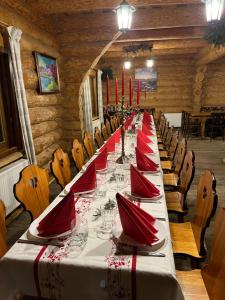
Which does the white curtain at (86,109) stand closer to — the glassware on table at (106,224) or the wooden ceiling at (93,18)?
the wooden ceiling at (93,18)

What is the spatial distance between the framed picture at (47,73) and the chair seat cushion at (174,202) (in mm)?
2849

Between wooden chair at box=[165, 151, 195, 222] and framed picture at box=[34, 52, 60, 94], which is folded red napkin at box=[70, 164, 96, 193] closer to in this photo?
wooden chair at box=[165, 151, 195, 222]

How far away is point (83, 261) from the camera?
3.79 feet

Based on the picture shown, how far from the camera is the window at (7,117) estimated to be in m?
3.40

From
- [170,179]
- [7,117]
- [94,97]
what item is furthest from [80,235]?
[94,97]

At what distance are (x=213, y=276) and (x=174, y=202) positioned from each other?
1144 millimetres

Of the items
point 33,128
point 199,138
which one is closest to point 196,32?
point 199,138

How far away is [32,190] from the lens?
2033 millimetres

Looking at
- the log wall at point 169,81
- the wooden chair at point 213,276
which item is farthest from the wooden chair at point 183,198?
the log wall at point 169,81

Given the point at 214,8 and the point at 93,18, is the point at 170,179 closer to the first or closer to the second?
the point at 214,8

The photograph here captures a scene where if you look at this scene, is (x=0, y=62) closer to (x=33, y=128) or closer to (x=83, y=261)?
(x=33, y=128)

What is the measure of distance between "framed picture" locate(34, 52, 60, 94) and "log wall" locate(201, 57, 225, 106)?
719 cm

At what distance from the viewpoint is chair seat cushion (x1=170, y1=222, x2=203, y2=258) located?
172 centimetres

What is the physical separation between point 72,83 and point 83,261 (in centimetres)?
458
